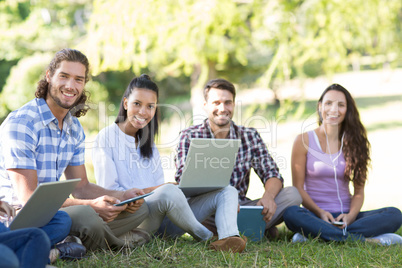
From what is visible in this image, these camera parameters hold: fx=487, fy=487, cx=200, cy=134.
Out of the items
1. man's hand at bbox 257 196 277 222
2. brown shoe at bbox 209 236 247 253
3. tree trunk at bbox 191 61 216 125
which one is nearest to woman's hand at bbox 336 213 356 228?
man's hand at bbox 257 196 277 222

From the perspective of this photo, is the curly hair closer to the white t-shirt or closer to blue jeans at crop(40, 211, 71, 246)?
the white t-shirt

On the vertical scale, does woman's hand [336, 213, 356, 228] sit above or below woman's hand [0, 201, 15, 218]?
below

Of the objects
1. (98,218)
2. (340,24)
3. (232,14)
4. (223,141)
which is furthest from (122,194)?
(340,24)

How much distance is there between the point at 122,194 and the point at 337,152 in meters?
1.90

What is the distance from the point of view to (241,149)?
13.1 ft

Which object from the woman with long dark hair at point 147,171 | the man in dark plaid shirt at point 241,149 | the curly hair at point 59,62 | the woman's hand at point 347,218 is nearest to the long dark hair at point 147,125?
the woman with long dark hair at point 147,171

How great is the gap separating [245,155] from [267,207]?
56 cm

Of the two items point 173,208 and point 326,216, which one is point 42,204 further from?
point 326,216

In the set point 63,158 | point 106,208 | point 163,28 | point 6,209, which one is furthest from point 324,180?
point 163,28

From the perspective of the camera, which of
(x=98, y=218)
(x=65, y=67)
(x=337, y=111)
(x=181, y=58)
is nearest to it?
(x=98, y=218)

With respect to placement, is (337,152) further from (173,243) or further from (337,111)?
(173,243)

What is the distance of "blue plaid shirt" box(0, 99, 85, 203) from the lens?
2.74m

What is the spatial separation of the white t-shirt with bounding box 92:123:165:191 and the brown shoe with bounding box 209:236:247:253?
0.75 metres

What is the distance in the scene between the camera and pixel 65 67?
9.98 feet
